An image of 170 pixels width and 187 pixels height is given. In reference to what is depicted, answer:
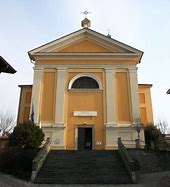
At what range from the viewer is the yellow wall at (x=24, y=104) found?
2775 cm

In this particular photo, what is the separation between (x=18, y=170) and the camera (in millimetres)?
16047

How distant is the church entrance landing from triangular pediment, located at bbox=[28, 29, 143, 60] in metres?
7.28

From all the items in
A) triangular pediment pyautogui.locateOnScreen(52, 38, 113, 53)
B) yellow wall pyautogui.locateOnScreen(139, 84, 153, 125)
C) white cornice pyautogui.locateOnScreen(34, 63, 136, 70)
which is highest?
triangular pediment pyautogui.locateOnScreen(52, 38, 113, 53)

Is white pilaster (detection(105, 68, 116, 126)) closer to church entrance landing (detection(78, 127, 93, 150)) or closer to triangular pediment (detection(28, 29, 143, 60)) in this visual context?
church entrance landing (detection(78, 127, 93, 150))

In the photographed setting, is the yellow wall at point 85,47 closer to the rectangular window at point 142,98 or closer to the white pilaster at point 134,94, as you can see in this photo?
the white pilaster at point 134,94

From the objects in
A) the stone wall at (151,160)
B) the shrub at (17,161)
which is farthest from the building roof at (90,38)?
the shrub at (17,161)

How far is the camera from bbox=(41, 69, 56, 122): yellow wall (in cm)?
2459

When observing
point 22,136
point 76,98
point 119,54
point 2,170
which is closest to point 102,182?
point 2,170

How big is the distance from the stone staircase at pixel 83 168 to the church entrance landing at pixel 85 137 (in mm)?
4743

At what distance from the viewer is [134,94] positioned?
82.5 ft

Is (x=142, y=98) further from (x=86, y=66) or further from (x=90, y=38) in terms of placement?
(x=90, y=38)

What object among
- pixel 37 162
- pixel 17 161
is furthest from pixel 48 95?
pixel 37 162

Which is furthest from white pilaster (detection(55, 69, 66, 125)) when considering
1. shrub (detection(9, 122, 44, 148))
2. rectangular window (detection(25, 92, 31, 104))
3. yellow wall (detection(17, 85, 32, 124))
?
shrub (detection(9, 122, 44, 148))

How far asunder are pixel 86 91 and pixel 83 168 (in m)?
9.84
